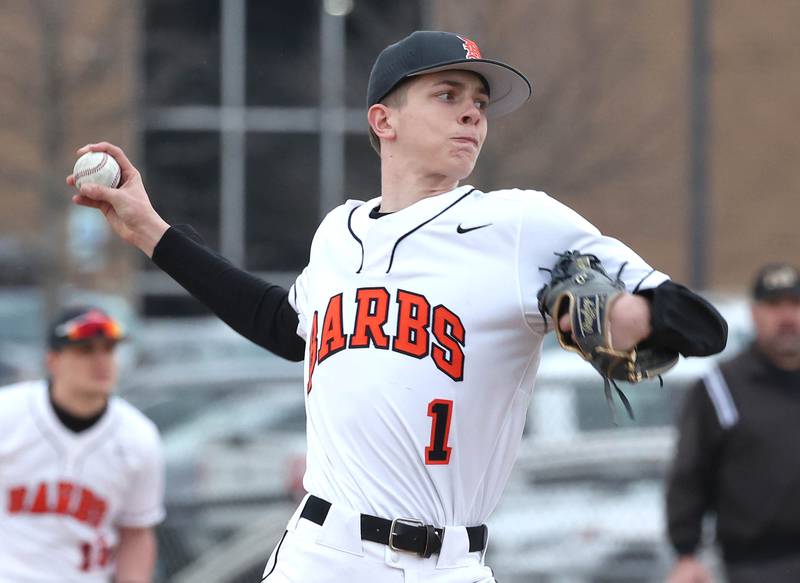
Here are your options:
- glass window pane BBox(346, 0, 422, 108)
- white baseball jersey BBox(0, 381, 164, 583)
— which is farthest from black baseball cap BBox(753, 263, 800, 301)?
glass window pane BBox(346, 0, 422, 108)

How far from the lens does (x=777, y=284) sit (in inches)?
284

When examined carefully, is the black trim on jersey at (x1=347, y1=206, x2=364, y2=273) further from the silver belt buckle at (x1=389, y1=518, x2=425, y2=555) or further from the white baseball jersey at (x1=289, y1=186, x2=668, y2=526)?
the silver belt buckle at (x1=389, y1=518, x2=425, y2=555)

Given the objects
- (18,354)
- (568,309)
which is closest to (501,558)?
(568,309)

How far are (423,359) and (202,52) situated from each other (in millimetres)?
15312

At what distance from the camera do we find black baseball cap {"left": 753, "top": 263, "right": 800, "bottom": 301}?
23.5ft

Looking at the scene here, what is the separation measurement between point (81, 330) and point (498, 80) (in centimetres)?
348

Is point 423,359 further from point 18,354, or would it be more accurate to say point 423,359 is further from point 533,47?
point 18,354

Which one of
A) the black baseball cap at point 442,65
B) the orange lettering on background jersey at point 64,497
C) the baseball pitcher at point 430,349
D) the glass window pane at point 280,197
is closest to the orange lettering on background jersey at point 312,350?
the baseball pitcher at point 430,349

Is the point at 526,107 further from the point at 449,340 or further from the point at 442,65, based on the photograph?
the point at 449,340

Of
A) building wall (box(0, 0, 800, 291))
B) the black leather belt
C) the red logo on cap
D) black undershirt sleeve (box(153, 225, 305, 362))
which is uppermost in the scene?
building wall (box(0, 0, 800, 291))

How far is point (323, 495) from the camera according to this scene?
3.71 metres

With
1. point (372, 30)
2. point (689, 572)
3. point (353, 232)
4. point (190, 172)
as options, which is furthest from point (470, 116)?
point (190, 172)

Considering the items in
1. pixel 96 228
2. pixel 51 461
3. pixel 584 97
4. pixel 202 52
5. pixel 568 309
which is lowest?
pixel 51 461

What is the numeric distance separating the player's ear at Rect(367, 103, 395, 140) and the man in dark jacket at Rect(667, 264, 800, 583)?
3625mm
